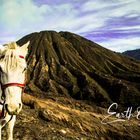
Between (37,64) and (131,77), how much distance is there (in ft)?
57.1

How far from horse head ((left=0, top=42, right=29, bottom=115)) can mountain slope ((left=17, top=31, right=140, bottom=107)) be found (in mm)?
37915

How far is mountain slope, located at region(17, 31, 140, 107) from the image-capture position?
181 feet

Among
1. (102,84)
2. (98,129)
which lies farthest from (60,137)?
(102,84)

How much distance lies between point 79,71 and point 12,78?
58.8m

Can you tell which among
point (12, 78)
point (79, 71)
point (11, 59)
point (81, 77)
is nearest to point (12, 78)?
point (12, 78)

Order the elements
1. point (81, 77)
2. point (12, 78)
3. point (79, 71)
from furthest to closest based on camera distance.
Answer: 1. point (79, 71)
2. point (81, 77)
3. point (12, 78)

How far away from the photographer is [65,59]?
7050 cm

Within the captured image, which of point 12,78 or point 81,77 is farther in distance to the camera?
point 81,77

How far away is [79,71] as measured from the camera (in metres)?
63.4

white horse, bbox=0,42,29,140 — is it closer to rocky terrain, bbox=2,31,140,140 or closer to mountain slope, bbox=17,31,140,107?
rocky terrain, bbox=2,31,140,140

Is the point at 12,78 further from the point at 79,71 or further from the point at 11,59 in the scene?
the point at 79,71

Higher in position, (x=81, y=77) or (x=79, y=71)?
(x=79, y=71)

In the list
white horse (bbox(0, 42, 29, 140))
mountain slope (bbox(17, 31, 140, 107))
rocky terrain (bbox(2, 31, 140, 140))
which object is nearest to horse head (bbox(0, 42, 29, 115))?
white horse (bbox(0, 42, 29, 140))

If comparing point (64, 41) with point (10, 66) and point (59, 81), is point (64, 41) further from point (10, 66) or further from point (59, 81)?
point (10, 66)
